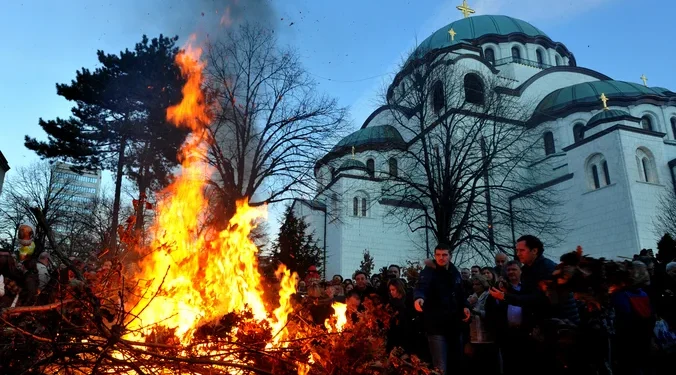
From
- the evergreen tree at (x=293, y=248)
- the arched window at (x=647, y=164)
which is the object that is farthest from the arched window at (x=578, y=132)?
the evergreen tree at (x=293, y=248)

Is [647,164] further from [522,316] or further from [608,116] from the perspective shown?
[522,316]

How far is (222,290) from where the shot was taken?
5723 millimetres

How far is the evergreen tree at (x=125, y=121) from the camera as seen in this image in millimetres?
17156

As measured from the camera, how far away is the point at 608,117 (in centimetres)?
2948

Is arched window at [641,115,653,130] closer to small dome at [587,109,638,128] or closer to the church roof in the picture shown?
the church roof

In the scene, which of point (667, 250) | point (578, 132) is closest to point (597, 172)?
point (578, 132)

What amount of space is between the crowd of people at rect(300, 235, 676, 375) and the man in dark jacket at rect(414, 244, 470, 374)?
0.01 meters

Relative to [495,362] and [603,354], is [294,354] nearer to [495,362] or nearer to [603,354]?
[603,354]

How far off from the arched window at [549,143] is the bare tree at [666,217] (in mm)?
8291

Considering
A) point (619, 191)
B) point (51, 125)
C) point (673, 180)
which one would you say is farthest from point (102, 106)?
point (673, 180)

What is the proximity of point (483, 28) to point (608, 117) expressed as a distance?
17.1 metres

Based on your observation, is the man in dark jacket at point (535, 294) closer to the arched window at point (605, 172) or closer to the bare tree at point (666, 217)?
the bare tree at point (666, 217)

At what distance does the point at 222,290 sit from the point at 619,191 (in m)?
29.0

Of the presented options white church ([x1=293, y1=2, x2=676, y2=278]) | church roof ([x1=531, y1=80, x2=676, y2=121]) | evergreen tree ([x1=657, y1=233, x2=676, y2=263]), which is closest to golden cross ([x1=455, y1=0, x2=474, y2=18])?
white church ([x1=293, y1=2, x2=676, y2=278])
